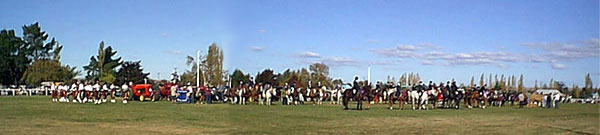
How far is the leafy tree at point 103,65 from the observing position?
67250 mm

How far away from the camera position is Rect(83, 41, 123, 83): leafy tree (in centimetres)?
6725

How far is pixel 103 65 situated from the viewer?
226ft

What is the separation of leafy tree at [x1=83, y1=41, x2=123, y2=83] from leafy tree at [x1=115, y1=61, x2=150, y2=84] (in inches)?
28.5

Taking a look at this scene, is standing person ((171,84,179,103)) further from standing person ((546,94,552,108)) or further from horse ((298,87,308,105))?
standing person ((546,94,552,108))

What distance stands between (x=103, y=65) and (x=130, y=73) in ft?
16.9

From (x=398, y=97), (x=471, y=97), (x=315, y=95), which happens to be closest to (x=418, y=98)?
(x=398, y=97)

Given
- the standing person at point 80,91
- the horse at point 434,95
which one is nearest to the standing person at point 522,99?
the horse at point 434,95

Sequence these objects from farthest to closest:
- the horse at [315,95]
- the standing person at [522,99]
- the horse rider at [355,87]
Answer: the standing person at [522,99] < the horse at [315,95] < the horse rider at [355,87]

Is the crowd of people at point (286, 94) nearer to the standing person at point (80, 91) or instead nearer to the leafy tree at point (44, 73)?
the standing person at point (80, 91)

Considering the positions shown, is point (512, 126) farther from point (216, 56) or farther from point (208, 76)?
point (208, 76)

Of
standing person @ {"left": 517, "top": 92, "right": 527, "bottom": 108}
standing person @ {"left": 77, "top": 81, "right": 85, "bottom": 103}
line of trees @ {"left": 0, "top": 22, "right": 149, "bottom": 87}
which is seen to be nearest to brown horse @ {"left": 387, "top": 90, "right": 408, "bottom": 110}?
standing person @ {"left": 517, "top": 92, "right": 527, "bottom": 108}

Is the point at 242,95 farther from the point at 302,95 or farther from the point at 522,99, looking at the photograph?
the point at 522,99

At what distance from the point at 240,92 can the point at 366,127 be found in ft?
57.6

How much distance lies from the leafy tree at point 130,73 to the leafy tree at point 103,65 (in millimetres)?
724
